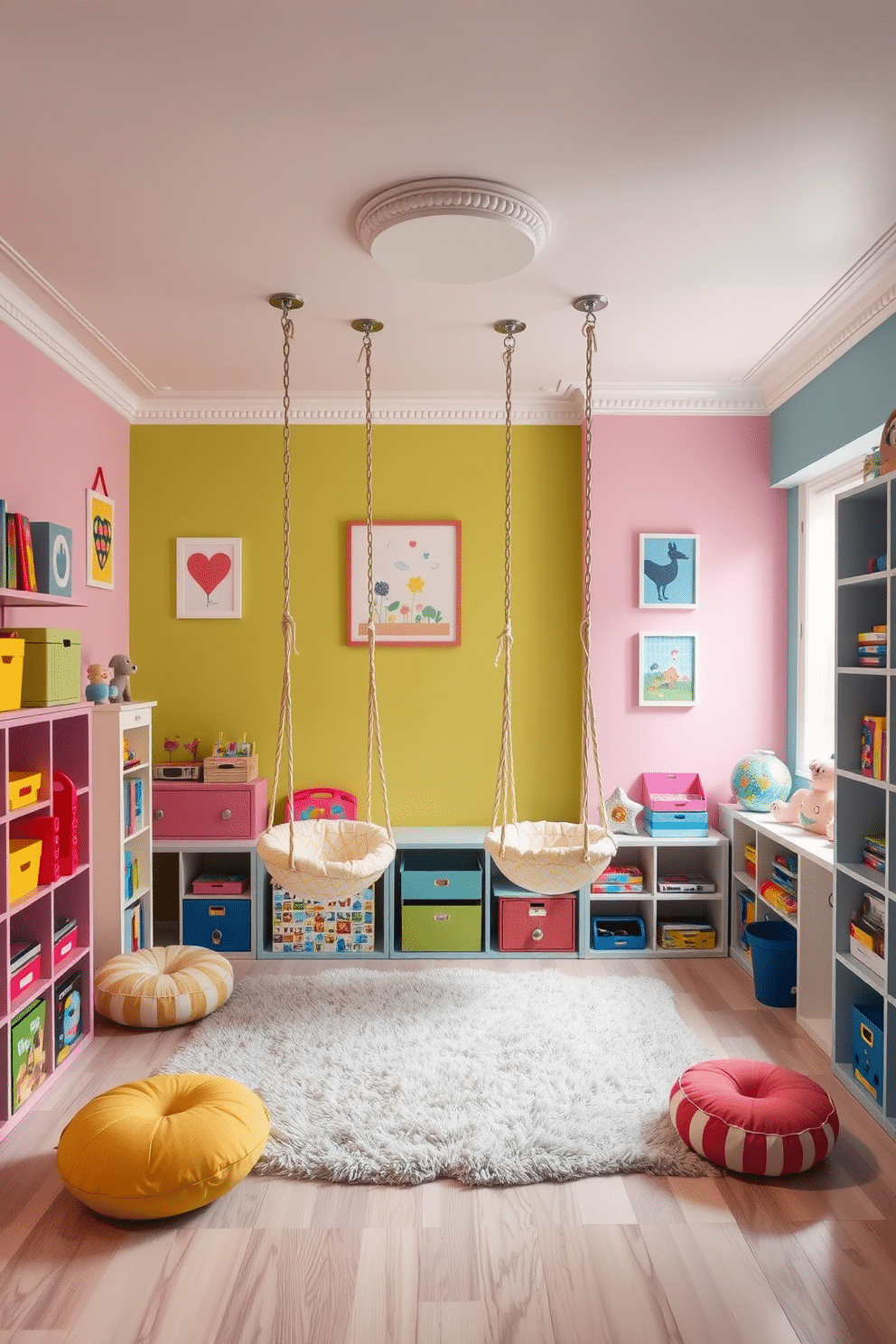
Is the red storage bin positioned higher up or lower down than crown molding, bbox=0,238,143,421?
lower down

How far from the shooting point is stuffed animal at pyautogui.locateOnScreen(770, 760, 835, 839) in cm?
384

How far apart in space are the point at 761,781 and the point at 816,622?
83 centimetres

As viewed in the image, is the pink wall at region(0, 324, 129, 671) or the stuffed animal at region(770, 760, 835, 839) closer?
the pink wall at region(0, 324, 129, 671)

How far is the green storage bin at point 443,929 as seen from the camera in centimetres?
441

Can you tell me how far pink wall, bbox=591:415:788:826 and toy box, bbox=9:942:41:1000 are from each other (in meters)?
Result: 2.73

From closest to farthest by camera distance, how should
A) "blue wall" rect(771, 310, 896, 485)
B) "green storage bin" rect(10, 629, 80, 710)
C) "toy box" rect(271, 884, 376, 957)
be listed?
"green storage bin" rect(10, 629, 80, 710)
"blue wall" rect(771, 310, 896, 485)
"toy box" rect(271, 884, 376, 957)

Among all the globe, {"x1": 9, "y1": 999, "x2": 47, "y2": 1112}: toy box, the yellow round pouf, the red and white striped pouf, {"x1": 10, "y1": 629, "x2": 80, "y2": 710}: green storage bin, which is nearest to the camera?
the yellow round pouf

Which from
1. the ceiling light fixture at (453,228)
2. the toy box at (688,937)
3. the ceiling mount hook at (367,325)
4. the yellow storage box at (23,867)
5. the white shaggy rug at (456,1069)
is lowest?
the white shaggy rug at (456,1069)

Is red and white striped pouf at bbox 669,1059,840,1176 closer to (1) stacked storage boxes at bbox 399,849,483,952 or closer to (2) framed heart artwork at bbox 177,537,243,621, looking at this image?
(1) stacked storage boxes at bbox 399,849,483,952

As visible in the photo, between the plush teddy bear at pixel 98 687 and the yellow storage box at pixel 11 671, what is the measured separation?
2.72 feet

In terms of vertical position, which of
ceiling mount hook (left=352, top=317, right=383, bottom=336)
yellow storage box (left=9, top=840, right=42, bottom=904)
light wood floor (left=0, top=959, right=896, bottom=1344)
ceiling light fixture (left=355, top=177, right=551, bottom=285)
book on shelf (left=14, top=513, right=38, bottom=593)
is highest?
ceiling mount hook (left=352, top=317, right=383, bottom=336)

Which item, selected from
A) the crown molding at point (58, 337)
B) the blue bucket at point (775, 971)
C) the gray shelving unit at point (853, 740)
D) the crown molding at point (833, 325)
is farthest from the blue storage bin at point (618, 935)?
the crown molding at point (58, 337)

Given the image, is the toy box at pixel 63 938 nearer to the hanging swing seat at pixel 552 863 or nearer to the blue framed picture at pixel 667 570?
the hanging swing seat at pixel 552 863

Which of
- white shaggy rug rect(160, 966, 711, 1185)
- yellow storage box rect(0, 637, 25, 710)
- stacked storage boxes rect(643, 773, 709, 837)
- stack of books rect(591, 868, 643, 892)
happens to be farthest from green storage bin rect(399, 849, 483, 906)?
yellow storage box rect(0, 637, 25, 710)
